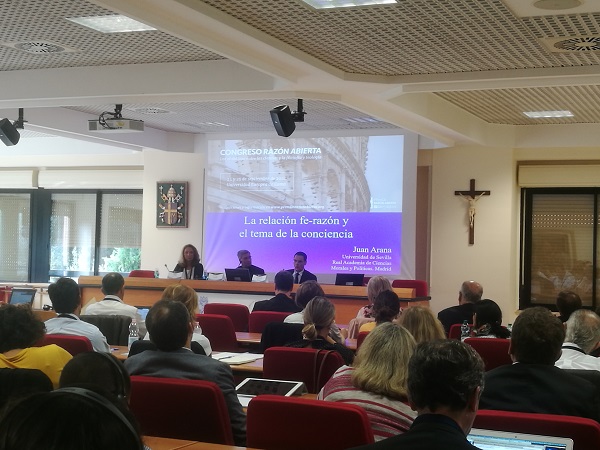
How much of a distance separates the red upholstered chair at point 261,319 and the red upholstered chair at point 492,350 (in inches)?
72.8

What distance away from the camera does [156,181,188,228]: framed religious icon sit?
13.2 metres

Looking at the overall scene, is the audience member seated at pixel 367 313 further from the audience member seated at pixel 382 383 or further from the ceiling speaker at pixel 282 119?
the audience member seated at pixel 382 383

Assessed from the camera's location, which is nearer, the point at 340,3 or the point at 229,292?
the point at 340,3

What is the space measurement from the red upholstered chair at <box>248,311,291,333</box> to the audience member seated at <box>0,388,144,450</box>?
240 inches

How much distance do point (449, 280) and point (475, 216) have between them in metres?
1.02

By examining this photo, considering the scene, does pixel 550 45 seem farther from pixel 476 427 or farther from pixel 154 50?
pixel 476 427

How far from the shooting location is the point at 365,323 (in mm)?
6594

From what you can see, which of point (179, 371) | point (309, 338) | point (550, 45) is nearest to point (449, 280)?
point (550, 45)

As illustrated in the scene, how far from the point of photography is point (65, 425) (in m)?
0.79

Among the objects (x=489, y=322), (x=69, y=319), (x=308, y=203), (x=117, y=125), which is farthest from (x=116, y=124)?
(x=489, y=322)

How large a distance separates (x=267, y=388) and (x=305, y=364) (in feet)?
2.11

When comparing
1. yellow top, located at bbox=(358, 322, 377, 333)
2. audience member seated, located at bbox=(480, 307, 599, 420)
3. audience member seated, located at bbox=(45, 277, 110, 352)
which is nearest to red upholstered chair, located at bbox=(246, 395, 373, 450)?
audience member seated, located at bbox=(480, 307, 599, 420)

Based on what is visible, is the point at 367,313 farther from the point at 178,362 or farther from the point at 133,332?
the point at 178,362

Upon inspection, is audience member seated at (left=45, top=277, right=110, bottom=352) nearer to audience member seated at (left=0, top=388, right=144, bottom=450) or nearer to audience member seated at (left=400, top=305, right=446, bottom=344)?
audience member seated at (left=400, top=305, right=446, bottom=344)
